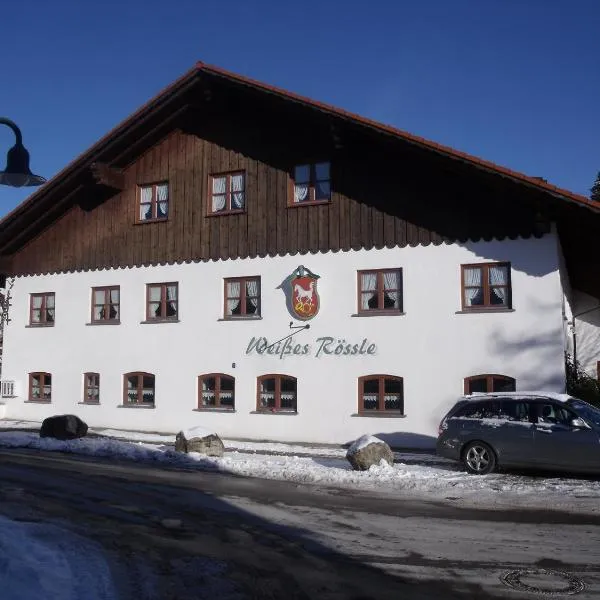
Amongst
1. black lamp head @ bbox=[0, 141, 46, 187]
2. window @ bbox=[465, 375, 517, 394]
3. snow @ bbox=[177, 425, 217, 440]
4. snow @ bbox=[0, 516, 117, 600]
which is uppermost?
black lamp head @ bbox=[0, 141, 46, 187]

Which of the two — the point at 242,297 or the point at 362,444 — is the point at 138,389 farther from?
the point at 362,444

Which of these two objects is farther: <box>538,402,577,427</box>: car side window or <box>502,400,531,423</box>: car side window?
<box>502,400,531,423</box>: car side window

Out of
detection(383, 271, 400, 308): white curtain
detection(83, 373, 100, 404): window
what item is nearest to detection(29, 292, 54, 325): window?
detection(83, 373, 100, 404): window

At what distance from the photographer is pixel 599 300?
24.6 m

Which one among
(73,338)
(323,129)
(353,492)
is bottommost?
(353,492)

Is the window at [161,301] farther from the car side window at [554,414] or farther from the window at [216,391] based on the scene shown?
the car side window at [554,414]

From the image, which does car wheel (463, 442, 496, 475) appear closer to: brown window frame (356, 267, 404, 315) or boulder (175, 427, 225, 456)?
brown window frame (356, 267, 404, 315)

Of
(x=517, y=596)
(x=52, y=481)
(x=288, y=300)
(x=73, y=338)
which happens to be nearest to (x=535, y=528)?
(x=517, y=596)

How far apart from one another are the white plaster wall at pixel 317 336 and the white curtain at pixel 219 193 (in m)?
1.84

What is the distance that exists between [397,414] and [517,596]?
474 inches

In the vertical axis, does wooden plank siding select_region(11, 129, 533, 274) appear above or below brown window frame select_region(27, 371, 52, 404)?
above

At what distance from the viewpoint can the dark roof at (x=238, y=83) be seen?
54.6 ft

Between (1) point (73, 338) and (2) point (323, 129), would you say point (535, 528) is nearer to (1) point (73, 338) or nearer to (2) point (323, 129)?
(2) point (323, 129)

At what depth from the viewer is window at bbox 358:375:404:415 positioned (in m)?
19.0
